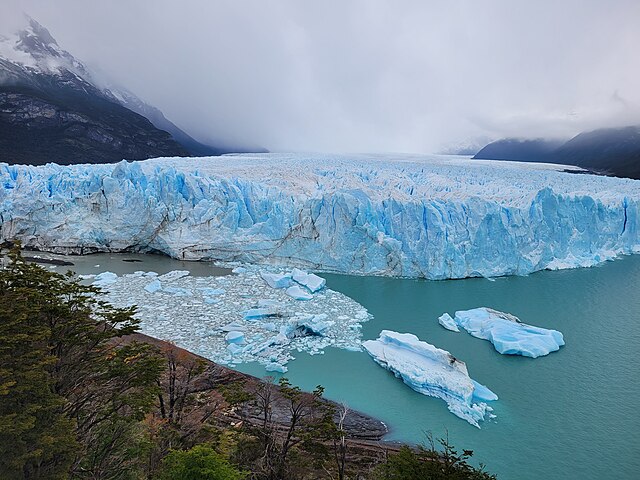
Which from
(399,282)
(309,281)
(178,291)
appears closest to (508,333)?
(399,282)

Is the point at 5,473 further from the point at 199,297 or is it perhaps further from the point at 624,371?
the point at 624,371

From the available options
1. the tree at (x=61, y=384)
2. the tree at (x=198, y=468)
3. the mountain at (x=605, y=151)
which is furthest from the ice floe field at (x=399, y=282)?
the mountain at (x=605, y=151)

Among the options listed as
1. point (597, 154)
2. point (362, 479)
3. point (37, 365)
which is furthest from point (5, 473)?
point (597, 154)

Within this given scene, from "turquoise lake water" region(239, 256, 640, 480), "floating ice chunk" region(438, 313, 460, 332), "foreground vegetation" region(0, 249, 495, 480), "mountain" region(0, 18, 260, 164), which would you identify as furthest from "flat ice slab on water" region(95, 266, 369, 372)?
"mountain" region(0, 18, 260, 164)

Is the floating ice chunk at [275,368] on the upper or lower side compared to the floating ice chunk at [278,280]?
lower

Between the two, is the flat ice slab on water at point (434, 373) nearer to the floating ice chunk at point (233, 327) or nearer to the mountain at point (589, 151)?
the floating ice chunk at point (233, 327)

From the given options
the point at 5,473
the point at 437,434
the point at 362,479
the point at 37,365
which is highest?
the point at 37,365

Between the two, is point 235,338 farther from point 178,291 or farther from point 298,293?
point 178,291
